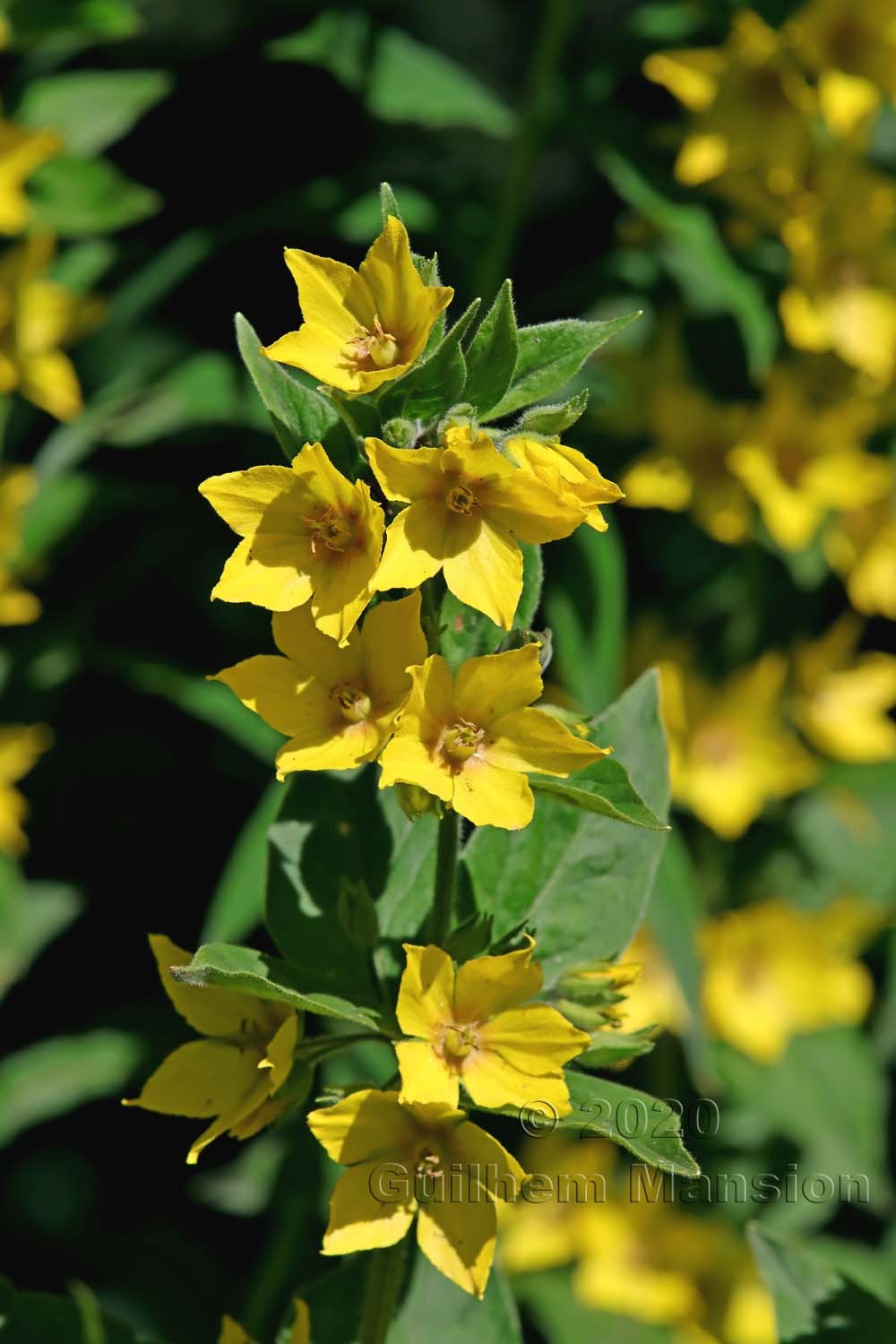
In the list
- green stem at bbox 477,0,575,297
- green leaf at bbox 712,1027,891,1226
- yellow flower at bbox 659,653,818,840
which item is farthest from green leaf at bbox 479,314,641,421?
green leaf at bbox 712,1027,891,1226

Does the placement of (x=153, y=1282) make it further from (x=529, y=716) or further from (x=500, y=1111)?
(x=529, y=716)

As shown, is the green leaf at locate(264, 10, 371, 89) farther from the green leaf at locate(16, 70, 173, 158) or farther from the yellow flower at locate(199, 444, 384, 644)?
the yellow flower at locate(199, 444, 384, 644)

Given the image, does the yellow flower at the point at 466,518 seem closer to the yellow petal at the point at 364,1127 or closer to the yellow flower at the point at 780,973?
the yellow petal at the point at 364,1127

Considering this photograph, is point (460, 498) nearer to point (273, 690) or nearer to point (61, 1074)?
point (273, 690)

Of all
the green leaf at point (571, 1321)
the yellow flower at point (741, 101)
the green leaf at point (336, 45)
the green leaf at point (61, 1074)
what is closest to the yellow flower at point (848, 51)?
the yellow flower at point (741, 101)

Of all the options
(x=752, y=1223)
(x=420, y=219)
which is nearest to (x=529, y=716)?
(x=752, y=1223)
